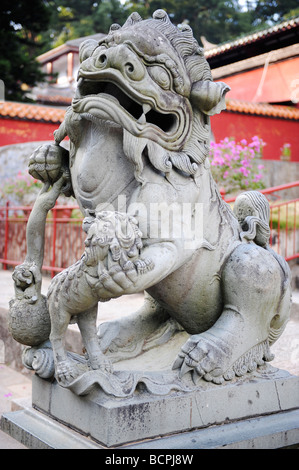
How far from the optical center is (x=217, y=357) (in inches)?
77.1

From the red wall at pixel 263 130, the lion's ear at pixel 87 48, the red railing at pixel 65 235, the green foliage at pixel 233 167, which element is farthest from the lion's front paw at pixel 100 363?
the red wall at pixel 263 130

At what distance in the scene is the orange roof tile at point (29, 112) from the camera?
954 centimetres

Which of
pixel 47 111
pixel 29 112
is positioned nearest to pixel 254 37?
pixel 47 111

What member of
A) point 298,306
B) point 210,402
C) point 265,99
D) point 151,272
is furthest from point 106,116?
point 265,99

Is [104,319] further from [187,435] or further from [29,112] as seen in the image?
[29,112]

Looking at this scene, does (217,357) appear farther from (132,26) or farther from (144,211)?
(132,26)

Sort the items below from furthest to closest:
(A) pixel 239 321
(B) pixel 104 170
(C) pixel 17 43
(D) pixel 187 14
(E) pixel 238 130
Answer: (D) pixel 187 14, (C) pixel 17 43, (E) pixel 238 130, (A) pixel 239 321, (B) pixel 104 170

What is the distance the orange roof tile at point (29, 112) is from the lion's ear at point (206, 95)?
26.8ft

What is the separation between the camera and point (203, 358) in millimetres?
1933

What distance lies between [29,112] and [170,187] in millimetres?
8394

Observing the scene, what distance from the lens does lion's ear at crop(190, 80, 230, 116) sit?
195 centimetres

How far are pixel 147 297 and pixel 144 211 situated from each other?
666 millimetres

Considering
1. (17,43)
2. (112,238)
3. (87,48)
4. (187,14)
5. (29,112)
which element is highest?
(187,14)

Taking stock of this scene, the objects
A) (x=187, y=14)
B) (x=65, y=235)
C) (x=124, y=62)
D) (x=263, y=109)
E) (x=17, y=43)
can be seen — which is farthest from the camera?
(x=187, y=14)
